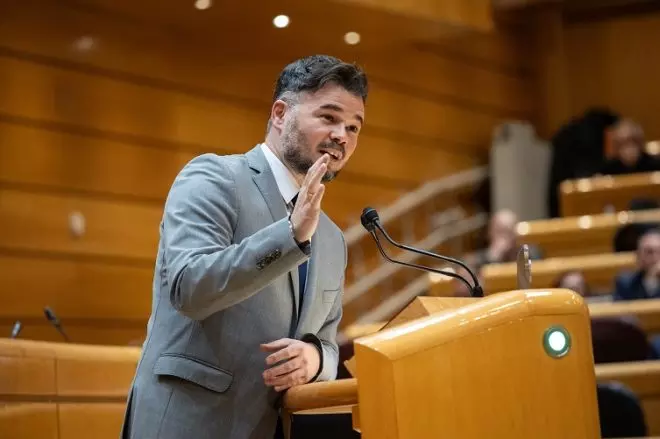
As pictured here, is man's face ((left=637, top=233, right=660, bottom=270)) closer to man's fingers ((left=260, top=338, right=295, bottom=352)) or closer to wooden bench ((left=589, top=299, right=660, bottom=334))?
wooden bench ((left=589, top=299, right=660, bottom=334))

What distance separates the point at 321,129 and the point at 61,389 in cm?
100

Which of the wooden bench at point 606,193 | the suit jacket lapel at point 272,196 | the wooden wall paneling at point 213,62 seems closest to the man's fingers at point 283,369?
the suit jacket lapel at point 272,196

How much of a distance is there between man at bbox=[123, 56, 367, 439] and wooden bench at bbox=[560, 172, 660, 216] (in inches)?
173

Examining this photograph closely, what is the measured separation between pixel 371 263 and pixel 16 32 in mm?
2255

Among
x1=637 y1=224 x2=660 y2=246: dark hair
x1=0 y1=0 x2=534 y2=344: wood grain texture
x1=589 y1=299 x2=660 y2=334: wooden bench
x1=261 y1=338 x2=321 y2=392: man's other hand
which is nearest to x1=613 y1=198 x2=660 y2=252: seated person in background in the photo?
x1=637 y1=224 x2=660 y2=246: dark hair

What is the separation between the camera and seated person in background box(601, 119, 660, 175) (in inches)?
243

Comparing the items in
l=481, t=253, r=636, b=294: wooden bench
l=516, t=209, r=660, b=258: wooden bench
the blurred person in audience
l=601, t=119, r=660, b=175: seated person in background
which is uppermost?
l=601, t=119, r=660, b=175: seated person in background

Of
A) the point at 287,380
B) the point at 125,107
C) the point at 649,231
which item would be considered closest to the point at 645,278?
the point at 649,231

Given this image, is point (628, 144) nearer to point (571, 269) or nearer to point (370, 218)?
point (571, 269)

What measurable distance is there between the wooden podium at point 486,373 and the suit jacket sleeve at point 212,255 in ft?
0.58

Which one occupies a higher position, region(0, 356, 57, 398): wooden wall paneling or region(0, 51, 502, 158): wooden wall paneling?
region(0, 51, 502, 158): wooden wall paneling

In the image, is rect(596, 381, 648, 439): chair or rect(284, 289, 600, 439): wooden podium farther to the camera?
rect(596, 381, 648, 439): chair

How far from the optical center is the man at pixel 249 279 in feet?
4.88

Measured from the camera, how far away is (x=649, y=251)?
4.68 meters
